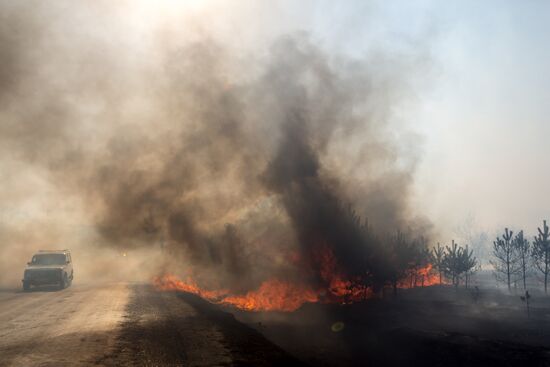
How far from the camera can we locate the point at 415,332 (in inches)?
776

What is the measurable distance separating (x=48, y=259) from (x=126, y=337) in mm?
19342

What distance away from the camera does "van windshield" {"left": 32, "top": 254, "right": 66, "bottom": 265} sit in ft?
90.9

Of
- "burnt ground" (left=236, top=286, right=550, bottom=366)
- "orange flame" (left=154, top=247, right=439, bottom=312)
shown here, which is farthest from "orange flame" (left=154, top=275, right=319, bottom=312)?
"burnt ground" (left=236, top=286, right=550, bottom=366)

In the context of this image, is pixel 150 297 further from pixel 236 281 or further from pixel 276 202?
pixel 276 202

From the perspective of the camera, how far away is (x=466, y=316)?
2491 centimetres

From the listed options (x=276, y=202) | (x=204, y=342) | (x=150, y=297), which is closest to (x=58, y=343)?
(x=204, y=342)

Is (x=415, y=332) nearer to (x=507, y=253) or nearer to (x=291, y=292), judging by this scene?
(x=291, y=292)

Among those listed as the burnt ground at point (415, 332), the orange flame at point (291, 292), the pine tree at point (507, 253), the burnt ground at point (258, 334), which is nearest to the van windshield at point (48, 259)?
the burnt ground at point (258, 334)

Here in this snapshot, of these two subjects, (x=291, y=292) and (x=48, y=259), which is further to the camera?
(x=291, y=292)

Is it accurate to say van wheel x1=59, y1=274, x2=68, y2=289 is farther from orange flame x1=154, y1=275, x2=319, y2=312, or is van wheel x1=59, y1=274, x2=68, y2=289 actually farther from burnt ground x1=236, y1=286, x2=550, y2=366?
burnt ground x1=236, y1=286, x2=550, y2=366

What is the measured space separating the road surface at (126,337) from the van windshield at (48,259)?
840 centimetres

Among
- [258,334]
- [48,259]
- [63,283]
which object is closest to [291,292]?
[258,334]

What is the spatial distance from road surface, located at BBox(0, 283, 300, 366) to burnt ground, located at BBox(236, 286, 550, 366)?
3.01 meters

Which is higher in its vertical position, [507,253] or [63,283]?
[507,253]
